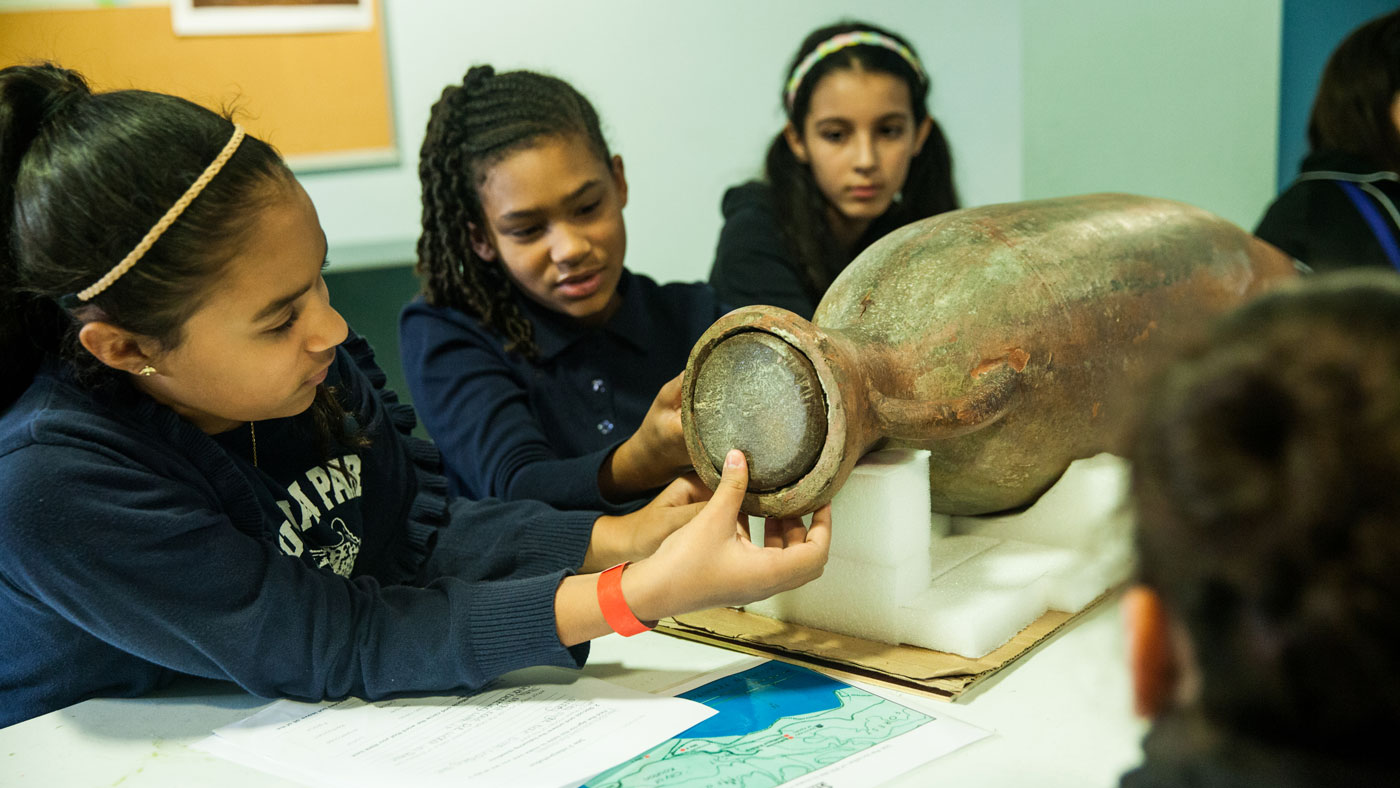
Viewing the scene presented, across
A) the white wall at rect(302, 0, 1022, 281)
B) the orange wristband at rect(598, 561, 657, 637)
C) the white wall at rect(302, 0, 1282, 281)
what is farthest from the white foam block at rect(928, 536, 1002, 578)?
the white wall at rect(302, 0, 1022, 281)

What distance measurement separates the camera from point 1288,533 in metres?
0.41

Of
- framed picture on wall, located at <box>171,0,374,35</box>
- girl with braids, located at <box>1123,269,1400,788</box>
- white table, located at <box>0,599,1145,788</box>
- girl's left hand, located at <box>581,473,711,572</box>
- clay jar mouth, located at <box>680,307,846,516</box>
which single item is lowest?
white table, located at <box>0,599,1145,788</box>

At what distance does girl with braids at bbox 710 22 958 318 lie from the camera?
209 cm

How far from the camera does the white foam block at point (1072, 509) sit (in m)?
1.18

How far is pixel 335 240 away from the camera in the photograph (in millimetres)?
2912

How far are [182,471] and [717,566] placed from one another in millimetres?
478

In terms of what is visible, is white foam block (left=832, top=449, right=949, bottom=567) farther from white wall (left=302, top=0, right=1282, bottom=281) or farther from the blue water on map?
white wall (left=302, top=0, right=1282, bottom=281)

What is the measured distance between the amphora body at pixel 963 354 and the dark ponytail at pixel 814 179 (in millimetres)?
853

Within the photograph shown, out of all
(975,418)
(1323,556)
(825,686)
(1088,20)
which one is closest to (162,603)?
(825,686)

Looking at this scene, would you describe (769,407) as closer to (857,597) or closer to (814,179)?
(857,597)

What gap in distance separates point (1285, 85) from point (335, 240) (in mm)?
2321

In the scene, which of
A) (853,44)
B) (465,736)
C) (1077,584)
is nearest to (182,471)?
(465,736)

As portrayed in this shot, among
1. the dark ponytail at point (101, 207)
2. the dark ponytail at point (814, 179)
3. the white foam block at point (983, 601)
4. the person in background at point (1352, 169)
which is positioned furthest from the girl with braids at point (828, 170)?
the dark ponytail at point (101, 207)

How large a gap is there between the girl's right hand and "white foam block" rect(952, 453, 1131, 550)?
32cm
